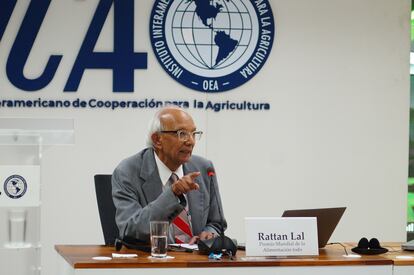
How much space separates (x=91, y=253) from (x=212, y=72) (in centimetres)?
303

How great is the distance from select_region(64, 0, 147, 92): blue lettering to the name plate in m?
2.99

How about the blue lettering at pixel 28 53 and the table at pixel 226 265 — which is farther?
the blue lettering at pixel 28 53

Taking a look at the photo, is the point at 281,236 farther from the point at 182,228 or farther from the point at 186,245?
the point at 182,228

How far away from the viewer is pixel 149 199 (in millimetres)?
4035

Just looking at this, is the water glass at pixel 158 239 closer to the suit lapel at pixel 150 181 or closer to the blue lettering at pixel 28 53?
the suit lapel at pixel 150 181

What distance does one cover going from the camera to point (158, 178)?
4.09 metres

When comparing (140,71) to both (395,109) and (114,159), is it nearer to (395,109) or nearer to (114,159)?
(114,159)

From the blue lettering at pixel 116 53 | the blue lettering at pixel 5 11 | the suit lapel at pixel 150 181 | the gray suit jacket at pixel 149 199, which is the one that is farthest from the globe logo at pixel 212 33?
the suit lapel at pixel 150 181

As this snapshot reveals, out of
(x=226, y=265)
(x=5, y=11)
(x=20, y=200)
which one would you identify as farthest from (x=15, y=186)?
(x=5, y=11)

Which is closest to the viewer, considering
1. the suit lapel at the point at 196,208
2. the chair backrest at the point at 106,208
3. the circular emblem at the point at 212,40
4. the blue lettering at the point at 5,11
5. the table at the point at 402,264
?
the table at the point at 402,264

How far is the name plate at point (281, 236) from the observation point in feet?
11.3

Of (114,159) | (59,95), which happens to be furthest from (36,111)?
(114,159)

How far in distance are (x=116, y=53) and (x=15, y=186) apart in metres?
2.94

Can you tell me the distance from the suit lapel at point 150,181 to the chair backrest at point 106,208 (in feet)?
1.11
